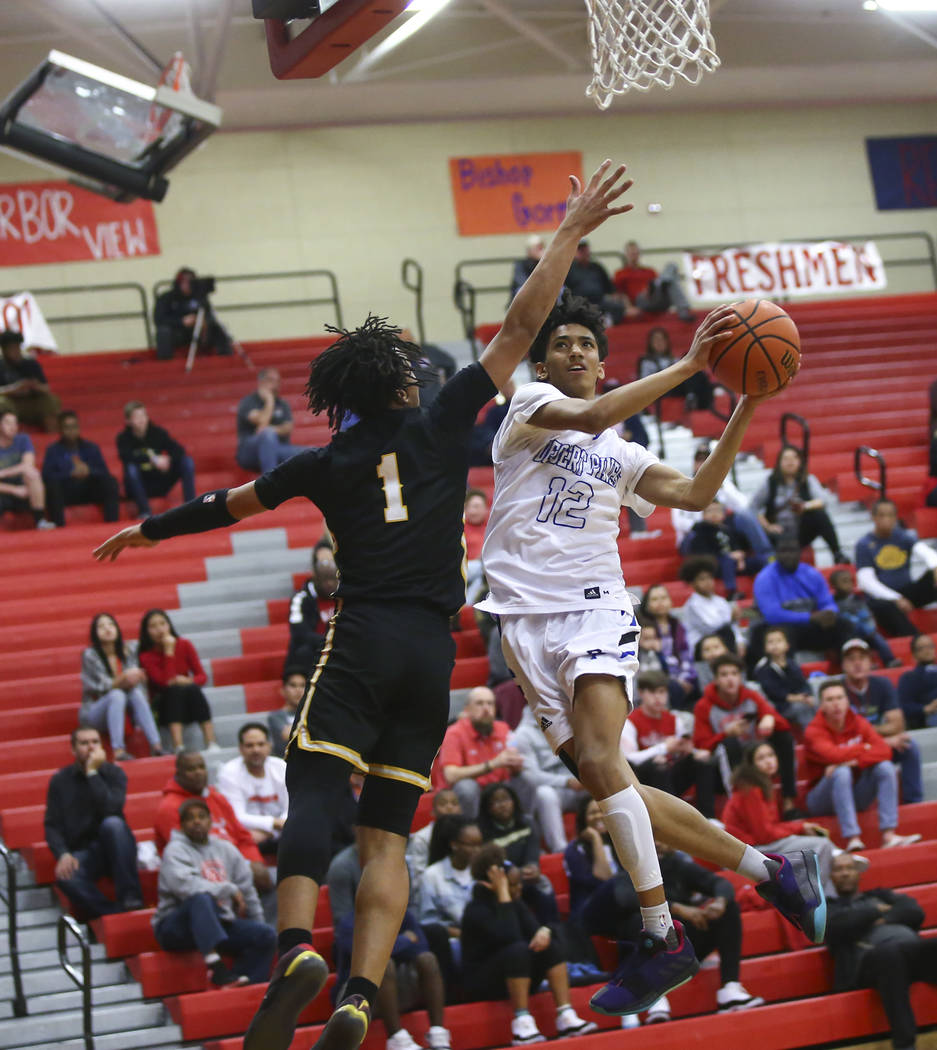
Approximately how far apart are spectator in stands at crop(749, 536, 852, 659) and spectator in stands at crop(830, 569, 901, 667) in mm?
81

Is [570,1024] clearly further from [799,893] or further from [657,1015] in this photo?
[799,893]

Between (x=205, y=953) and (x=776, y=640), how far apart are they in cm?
447

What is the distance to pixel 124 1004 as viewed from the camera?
8.76m

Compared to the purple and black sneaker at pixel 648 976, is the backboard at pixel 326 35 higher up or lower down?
higher up

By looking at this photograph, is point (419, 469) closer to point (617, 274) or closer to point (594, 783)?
point (594, 783)

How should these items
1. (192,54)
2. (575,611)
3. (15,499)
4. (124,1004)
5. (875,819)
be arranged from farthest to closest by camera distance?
(192,54), (15,499), (875,819), (124,1004), (575,611)

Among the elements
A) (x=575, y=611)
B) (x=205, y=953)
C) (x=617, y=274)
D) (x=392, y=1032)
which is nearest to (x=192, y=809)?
(x=205, y=953)

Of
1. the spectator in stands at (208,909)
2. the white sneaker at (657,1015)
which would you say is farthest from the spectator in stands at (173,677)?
the white sneaker at (657,1015)

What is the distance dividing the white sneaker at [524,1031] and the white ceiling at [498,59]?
1136cm

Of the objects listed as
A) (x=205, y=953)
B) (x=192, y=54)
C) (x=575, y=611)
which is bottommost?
(x=205, y=953)

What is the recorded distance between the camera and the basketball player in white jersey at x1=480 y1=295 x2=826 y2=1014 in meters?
4.93

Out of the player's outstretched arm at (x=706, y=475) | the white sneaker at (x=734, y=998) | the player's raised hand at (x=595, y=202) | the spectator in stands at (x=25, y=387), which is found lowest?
the white sneaker at (x=734, y=998)

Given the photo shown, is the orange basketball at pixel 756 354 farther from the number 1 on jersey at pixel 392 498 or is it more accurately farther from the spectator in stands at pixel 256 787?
the spectator in stands at pixel 256 787

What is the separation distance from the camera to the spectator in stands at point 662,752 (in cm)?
973
